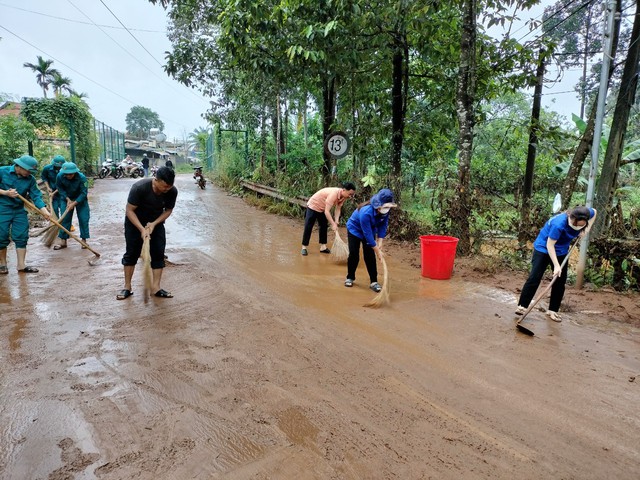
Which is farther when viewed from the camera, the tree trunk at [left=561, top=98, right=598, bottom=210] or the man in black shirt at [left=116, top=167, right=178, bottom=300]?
the tree trunk at [left=561, top=98, right=598, bottom=210]

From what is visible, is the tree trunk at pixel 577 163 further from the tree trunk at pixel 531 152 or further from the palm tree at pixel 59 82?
the palm tree at pixel 59 82

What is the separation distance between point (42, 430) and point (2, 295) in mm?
3136

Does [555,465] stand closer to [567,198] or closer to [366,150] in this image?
[567,198]

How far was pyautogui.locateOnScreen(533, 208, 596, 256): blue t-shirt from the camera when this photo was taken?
4344mm

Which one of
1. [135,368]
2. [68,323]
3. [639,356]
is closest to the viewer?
[135,368]

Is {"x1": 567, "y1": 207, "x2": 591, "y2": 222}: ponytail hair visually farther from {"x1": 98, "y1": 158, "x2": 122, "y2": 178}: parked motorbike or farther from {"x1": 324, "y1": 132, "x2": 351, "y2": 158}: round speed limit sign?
{"x1": 98, "y1": 158, "x2": 122, "y2": 178}: parked motorbike

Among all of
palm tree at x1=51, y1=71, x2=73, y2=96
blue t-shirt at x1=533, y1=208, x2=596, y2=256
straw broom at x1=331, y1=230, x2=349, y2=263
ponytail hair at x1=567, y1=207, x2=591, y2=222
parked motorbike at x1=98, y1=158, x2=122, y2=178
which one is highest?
palm tree at x1=51, y1=71, x2=73, y2=96

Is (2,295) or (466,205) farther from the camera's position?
(466,205)

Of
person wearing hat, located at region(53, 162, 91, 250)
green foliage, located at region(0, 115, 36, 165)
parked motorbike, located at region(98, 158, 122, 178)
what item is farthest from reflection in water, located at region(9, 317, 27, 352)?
parked motorbike, located at region(98, 158, 122, 178)

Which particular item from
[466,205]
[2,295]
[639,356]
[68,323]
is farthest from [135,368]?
[466,205]

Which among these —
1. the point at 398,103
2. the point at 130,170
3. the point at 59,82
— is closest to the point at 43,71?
the point at 59,82

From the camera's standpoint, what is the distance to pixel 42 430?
2.50 m

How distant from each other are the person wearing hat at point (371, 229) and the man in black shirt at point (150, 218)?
7.40 feet

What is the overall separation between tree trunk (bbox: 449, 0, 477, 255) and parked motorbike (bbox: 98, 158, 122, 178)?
64.4ft
